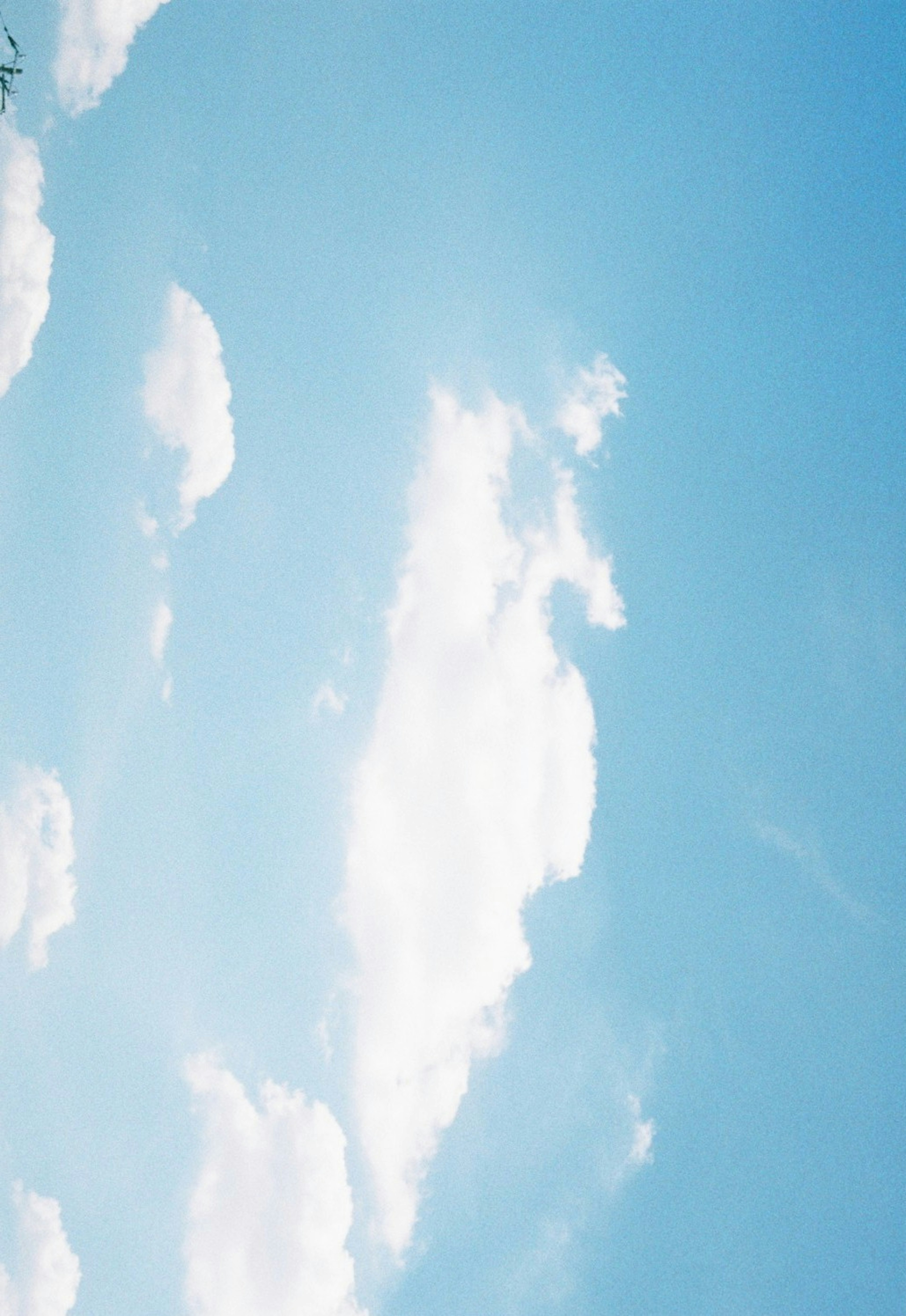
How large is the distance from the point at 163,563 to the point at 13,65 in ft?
77.3

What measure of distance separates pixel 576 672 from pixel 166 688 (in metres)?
21.9

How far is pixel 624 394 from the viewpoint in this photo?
4172cm

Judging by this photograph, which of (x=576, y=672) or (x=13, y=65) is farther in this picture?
(x=576, y=672)

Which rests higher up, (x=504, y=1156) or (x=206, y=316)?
(x=206, y=316)

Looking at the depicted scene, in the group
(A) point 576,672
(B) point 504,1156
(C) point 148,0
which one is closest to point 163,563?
(A) point 576,672

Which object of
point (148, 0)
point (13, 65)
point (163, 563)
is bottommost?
point (163, 563)

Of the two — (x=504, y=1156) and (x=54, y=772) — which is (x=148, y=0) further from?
(x=504, y=1156)

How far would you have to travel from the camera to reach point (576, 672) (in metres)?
42.0

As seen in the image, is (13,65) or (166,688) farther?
(166,688)

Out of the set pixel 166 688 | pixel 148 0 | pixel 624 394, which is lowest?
pixel 166 688

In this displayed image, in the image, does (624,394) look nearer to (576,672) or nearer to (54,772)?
(576,672)

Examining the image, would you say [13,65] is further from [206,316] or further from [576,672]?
[576,672]

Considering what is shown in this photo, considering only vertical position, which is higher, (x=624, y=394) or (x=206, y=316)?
(x=624, y=394)

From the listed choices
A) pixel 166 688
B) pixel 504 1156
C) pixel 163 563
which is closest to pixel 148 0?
pixel 163 563
